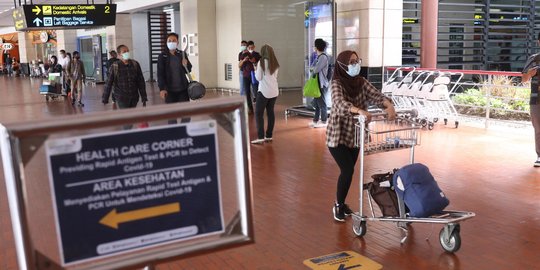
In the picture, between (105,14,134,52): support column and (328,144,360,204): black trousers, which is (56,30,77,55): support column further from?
(328,144,360,204): black trousers

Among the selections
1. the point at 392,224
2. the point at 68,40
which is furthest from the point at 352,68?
the point at 68,40

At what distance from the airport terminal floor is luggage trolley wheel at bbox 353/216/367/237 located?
51mm

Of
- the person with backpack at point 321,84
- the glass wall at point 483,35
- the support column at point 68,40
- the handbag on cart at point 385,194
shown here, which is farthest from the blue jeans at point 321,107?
the support column at point 68,40

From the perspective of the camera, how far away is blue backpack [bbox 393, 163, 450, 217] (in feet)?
14.1

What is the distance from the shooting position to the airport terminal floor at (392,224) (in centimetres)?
432

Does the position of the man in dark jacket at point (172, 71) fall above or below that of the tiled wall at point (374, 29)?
below

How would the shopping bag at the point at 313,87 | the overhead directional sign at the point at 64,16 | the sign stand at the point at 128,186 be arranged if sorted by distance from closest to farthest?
1. the sign stand at the point at 128,186
2. the shopping bag at the point at 313,87
3. the overhead directional sign at the point at 64,16

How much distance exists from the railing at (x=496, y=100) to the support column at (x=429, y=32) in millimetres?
1071

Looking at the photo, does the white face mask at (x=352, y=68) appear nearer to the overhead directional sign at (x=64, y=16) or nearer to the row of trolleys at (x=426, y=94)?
the row of trolleys at (x=426, y=94)

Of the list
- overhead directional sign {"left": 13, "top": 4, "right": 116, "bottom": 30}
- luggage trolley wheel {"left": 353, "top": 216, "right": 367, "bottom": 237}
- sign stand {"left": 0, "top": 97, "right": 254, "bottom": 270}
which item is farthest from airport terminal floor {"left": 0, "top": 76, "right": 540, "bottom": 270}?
overhead directional sign {"left": 13, "top": 4, "right": 116, "bottom": 30}

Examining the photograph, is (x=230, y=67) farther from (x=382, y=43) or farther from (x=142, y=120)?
(x=142, y=120)

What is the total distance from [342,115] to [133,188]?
297 centimetres

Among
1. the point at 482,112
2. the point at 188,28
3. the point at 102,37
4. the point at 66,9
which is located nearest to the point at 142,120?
the point at 482,112

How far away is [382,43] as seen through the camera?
42.0 ft
